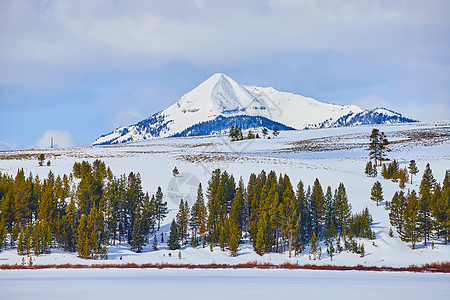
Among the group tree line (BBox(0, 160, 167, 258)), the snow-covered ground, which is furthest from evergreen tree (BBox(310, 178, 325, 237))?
tree line (BBox(0, 160, 167, 258))

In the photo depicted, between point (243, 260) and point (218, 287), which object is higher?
point (218, 287)

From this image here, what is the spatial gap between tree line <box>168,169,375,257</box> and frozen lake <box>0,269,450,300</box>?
21.6 metres

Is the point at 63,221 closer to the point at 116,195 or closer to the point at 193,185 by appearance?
the point at 116,195

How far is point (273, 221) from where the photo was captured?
3572 cm

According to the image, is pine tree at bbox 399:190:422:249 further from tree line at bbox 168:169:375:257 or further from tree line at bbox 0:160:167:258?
tree line at bbox 0:160:167:258

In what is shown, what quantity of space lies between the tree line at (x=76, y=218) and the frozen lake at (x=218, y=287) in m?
22.2

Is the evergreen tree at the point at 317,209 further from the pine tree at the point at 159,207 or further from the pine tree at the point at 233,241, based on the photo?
the pine tree at the point at 159,207

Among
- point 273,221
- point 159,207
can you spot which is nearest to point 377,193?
point 273,221

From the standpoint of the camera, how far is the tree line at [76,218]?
32.9 metres

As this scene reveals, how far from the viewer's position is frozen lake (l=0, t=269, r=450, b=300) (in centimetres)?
905

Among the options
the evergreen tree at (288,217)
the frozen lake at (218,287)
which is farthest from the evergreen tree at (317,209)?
the frozen lake at (218,287)

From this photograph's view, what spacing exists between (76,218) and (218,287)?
101 ft

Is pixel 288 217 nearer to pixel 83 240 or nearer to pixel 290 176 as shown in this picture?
pixel 83 240

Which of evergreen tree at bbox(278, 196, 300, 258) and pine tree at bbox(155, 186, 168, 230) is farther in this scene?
pine tree at bbox(155, 186, 168, 230)
